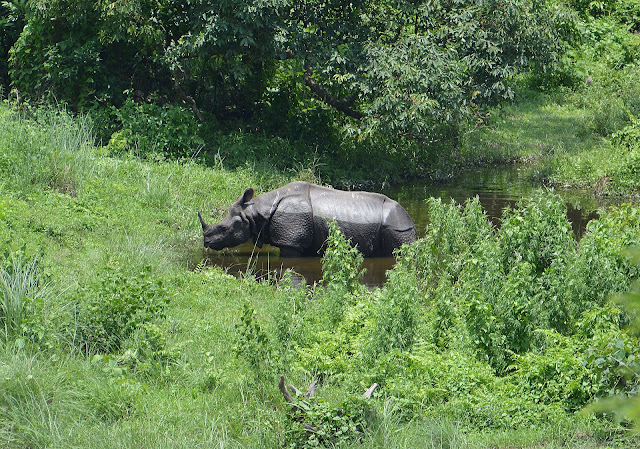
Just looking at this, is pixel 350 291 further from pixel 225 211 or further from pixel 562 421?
pixel 225 211

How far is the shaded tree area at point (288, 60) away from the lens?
1558cm

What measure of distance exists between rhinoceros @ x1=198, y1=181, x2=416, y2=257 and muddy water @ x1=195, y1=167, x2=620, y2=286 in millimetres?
252

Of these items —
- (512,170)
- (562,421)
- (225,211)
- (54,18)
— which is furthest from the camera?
(512,170)

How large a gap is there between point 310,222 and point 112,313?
5.26m

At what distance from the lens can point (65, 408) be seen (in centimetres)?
600

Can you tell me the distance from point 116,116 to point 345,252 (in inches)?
375

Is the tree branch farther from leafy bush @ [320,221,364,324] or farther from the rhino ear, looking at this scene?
leafy bush @ [320,221,364,324]

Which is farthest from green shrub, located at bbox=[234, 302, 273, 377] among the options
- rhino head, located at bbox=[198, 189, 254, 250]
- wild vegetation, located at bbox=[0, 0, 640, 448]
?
rhino head, located at bbox=[198, 189, 254, 250]

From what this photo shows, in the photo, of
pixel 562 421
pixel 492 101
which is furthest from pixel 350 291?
→ pixel 492 101

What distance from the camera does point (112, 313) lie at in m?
7.21

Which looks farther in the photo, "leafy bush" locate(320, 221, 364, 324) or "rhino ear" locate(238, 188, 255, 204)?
"rhino ear" locate(238, 188, 255, 204)

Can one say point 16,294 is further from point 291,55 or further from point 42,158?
point 291,55

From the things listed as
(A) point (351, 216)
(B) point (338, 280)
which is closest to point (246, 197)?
(A) point (351, 216)

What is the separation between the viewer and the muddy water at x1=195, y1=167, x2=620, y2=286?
38.4ft
